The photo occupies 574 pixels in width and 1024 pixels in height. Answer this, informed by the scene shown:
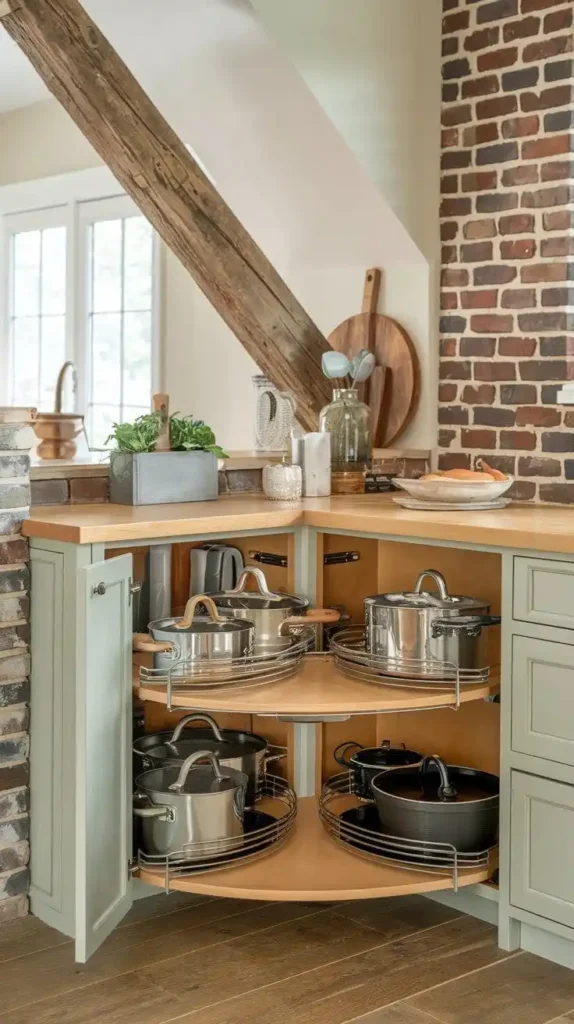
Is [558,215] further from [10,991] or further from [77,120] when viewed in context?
[10,991]

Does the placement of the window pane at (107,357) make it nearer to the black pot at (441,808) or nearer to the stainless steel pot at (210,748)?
the stainless steel pot at (210,748)

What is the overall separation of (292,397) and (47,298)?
3073 millimetres

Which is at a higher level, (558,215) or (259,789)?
(558,215)

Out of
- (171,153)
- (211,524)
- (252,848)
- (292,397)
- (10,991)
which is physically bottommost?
(10,991)

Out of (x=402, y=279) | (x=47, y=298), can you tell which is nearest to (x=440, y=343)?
(x=402, y=279)

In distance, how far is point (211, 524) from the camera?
2.89 metres

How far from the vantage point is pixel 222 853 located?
2.81 meters

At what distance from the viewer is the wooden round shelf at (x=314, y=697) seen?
2711 mm

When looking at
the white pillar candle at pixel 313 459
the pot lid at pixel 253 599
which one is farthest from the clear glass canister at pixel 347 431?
the pot lid at pixel 253 599

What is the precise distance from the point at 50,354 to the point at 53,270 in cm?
44

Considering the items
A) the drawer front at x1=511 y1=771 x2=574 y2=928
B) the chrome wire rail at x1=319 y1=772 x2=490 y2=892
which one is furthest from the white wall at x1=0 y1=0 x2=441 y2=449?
the drawer front at x1=511 y1=771 x2=574 y2=928

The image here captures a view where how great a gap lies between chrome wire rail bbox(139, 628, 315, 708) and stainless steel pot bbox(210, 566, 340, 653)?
0.15 feet

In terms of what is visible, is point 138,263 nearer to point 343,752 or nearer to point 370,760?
point 343,752

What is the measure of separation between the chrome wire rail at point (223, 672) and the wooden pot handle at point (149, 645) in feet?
0.15
